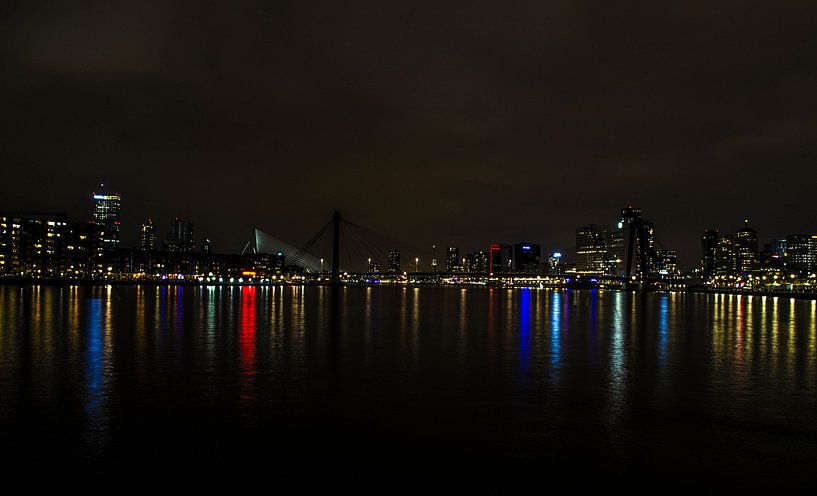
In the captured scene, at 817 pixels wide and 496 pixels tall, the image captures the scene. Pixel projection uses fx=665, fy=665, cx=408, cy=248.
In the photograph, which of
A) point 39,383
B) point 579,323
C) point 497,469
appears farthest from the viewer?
point 579,323

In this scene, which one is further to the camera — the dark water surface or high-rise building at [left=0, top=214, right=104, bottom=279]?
high-rise building at [left=0, top=214, right=104, bottom=279]

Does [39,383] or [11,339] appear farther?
[11,339]

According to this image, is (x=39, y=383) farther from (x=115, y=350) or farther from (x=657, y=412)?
(x=657, y=412)

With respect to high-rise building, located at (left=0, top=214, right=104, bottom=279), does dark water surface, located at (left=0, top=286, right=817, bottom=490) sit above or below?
below

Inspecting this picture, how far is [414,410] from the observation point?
1811 centimetres

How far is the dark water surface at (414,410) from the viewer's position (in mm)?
13141

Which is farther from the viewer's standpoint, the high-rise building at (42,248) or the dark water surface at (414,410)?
the high-rise building at (42,248)

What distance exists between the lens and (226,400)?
62.7 feet

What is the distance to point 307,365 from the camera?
26.3 m

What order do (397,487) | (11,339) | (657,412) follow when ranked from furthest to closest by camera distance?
(11,339) → (657,412) → (397,487)

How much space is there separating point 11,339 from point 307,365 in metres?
17.5

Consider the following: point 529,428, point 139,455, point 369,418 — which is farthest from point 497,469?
point 139,455

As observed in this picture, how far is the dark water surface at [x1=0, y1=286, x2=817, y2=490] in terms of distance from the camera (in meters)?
13.1

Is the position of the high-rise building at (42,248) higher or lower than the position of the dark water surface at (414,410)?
higher
